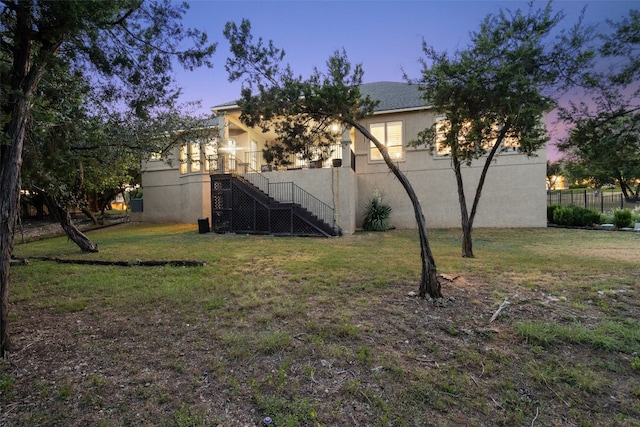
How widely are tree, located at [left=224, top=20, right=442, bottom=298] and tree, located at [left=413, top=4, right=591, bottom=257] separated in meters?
1.94

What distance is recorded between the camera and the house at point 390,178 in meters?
12.5

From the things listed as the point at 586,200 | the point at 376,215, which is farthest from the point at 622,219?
the point at 376,215

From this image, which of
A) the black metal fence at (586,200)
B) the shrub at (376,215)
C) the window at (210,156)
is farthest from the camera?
the black metal fence at (586,200)

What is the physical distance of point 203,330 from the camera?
11.4 feet

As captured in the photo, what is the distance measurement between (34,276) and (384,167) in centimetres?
1260

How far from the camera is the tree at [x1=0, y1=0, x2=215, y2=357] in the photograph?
2.86 meters

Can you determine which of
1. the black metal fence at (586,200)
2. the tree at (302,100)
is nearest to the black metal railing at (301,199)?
the tree at (302,100)

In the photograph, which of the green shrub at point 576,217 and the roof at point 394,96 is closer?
the green shrub at point 576,217

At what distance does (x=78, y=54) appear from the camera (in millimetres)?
4422

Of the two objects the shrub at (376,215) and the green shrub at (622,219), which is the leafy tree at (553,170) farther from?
the shrub at (376,215)

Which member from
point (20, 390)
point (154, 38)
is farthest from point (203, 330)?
point (154, 38)

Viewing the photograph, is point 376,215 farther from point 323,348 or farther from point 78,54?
point 78,54

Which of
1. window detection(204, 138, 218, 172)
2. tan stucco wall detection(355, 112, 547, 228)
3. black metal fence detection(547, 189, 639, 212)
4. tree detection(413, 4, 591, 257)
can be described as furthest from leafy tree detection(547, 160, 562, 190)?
window detection(204, 138, 218, 172)

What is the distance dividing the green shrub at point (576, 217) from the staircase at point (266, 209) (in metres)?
10.7
